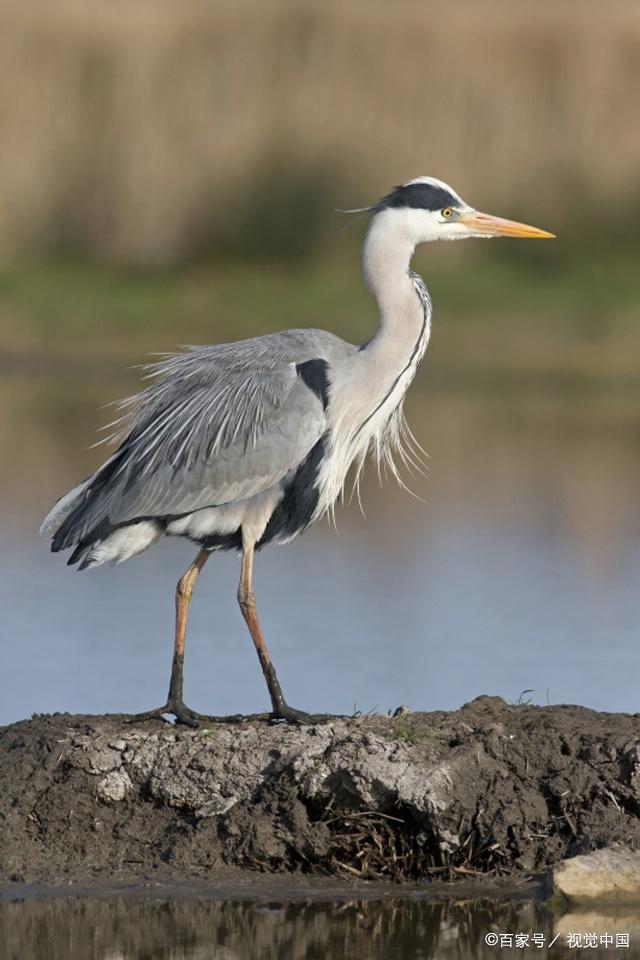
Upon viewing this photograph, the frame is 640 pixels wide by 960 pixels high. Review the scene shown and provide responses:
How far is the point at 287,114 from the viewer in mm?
26453

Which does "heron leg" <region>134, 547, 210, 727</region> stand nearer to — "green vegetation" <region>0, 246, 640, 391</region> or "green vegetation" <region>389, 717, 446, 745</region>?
"green vegetation" <region>389, 717, 446, 745</region>

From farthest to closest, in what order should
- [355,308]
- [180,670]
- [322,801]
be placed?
[355,308] < [180,670] < [322,801]

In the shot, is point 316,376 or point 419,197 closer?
point 316,376

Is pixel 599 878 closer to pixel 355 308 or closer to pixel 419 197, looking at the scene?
pixel 419 197

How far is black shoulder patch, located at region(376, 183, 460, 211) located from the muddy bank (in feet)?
6.34

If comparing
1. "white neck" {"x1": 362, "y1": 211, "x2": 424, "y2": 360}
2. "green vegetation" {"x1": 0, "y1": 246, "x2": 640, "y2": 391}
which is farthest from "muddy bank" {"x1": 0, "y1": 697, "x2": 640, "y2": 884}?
"green vegetation" {"x1": 0, "y1": 246, "x2": 640, "y2": 391}

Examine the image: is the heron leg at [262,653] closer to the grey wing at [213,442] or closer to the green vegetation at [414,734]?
the grey wing at [213,442]

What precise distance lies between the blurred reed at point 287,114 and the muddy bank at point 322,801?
19279 mm

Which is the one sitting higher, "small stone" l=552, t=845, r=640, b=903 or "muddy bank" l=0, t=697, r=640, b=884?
"muddy bank" l=0, t=697, r=640, b=884

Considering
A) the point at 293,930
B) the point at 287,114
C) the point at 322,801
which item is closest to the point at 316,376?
the point at 322,801

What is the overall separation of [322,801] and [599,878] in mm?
850

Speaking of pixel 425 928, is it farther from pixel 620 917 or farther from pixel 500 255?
pixel 500 255

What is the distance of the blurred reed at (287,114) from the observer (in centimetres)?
2558

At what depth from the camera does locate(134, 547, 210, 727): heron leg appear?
6.66 metres
